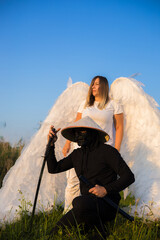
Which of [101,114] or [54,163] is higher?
[101,114]

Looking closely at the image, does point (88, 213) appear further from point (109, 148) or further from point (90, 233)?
point (109, 148)

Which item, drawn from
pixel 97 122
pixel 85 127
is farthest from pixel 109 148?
pixel 97 122

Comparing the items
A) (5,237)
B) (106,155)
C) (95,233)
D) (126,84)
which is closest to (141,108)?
(126,84)

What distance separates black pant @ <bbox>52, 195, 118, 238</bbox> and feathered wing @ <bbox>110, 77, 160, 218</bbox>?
147 centimetres

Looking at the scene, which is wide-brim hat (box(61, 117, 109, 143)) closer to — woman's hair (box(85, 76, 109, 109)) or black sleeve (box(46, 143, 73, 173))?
black sleeve (box(46, 143, 73, 173))

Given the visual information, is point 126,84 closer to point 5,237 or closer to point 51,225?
point 51,225

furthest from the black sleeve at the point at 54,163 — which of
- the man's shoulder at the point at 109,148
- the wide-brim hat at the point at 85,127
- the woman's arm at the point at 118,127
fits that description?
the woman's arm at the point at 118,127

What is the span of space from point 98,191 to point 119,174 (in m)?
0.31

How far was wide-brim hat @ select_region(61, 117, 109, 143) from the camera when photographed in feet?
10.0

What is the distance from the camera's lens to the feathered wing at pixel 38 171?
4512mm

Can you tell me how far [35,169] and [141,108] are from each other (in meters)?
2.21

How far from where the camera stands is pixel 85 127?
314 cm

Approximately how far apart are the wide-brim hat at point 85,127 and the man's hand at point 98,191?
66 centimetres

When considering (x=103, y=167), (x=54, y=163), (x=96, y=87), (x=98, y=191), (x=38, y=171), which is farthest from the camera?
(x=38, y=171)
